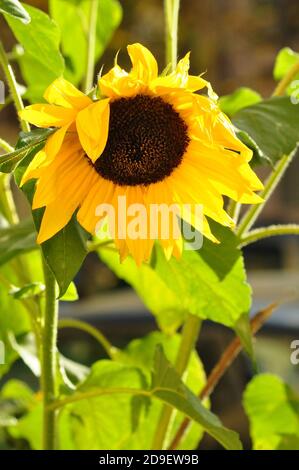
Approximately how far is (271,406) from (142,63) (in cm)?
42

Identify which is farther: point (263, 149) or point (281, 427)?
point (281, 427)

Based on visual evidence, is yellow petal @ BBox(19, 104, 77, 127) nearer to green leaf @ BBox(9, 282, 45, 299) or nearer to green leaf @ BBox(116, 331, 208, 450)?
green leaf @ BBox(9, 282, 45, 299)

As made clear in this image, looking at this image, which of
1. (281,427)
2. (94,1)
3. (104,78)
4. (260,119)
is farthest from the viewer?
(281,427)

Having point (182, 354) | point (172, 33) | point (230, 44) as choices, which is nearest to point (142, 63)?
point (172, 33)

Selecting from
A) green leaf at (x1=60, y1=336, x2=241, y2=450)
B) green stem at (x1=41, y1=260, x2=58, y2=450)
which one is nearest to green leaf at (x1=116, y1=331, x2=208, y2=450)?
green leaf at (x1=60, y1=336, x2=241, y2=450)

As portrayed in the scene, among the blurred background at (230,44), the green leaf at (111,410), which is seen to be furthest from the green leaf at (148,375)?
the blurred background at (230,44)

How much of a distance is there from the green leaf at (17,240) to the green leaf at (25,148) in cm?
12

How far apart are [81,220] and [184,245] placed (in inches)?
3.9

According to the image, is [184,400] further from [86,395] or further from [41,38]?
[41,38]

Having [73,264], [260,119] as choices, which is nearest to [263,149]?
[260,119]

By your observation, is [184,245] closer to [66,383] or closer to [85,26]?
[66,383]

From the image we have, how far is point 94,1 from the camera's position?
653mm

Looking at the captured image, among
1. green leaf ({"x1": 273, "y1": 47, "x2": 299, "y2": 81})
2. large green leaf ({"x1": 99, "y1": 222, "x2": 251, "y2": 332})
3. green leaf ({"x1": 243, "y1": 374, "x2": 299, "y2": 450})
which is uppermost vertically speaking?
green leaf ({"x1": 273, "y1": 47, "x2": 299, "y2": 81})

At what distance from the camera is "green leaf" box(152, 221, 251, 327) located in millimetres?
546
